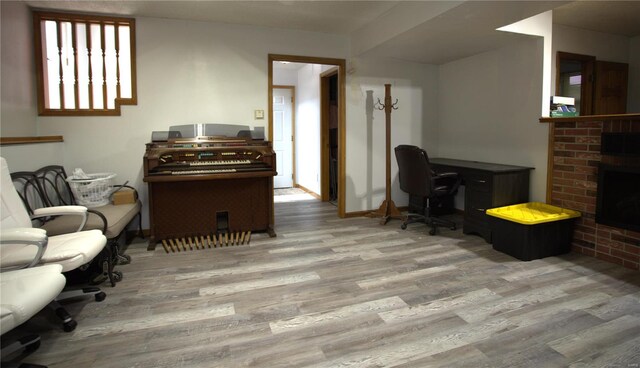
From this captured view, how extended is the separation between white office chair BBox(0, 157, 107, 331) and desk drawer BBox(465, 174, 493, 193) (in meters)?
3.37

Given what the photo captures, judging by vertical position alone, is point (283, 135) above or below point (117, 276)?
above

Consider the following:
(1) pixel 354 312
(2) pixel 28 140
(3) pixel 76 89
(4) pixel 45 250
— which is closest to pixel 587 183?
(1) pixel 354 312

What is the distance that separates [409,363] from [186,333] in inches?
48.0

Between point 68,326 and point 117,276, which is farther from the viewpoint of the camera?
point 117,276

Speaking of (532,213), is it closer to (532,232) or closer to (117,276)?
(532,232)

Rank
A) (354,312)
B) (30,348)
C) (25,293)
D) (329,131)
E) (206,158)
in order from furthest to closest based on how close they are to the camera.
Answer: (329,131) < (206,158) < (354,312) < (30,348) < (25,293)

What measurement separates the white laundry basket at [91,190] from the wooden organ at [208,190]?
15.8 inches

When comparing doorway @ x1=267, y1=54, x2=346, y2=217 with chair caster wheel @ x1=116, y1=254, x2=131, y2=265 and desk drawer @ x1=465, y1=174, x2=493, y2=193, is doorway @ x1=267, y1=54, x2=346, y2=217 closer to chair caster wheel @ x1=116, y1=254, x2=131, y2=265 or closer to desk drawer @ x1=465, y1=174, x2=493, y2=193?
desk drawer @ x1=465, y1=174, x2=493, y2=193

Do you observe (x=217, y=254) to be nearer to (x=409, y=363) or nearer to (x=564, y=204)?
(x=409, y=363)

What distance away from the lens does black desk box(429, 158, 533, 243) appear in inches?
148

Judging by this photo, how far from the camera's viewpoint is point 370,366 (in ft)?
5.98

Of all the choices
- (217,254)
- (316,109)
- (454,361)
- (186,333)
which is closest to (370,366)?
(454,361)

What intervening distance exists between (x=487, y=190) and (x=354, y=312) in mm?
2184

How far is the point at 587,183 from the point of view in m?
3.33
